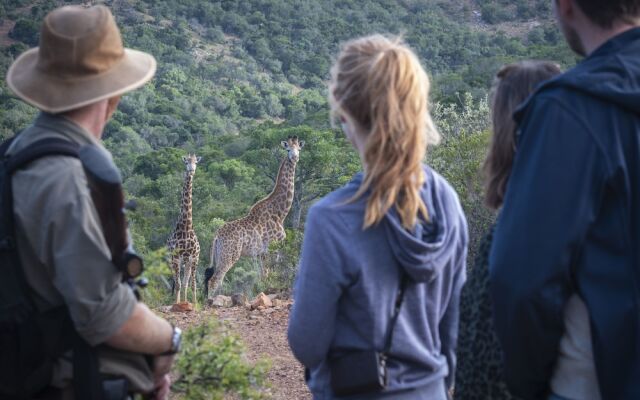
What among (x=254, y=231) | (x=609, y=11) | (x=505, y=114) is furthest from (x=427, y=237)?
(x=254, y=231)

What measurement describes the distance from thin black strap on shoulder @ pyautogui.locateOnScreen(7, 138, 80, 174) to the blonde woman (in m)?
0.59

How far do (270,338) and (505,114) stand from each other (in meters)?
3.88

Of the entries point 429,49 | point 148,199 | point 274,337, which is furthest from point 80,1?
point 274,337

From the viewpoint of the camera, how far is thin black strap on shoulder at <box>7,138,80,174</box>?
6.79 ft

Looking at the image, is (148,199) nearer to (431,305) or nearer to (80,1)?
(431,305)

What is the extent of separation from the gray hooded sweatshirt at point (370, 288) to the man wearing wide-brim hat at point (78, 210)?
365 millimetres

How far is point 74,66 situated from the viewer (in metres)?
2.26

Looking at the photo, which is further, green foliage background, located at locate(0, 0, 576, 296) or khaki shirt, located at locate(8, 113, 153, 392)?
green foliage background, located at locate(0, 0, 576, 296)

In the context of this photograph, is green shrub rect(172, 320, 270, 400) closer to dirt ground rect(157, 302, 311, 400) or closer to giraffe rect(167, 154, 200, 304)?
dirt ground rect(157, 302, 311, 400)

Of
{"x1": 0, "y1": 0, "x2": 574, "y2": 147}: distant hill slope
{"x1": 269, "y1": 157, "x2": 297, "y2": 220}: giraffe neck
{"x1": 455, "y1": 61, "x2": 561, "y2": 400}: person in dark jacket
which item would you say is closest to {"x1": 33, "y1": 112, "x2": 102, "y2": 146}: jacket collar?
{"x1": 455, "y1": 61, "x2": 561, "y2": 400}: person in dark jacket

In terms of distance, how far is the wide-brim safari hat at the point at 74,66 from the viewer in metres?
2.24

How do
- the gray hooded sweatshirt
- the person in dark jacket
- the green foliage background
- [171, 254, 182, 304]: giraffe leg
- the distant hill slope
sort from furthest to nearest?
1. the distant hill slope
2. the green foliage background
3. [171, 254, 182, 304]: giraffe leg
4. the person in dark jacket
5. the gray hooded sweatshirt

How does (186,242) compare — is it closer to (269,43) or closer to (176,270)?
(176,270)

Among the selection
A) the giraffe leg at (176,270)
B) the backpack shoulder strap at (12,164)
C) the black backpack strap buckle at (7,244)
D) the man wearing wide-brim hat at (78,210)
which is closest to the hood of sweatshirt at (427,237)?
the man wearing wide-brim hat at (78,210)
